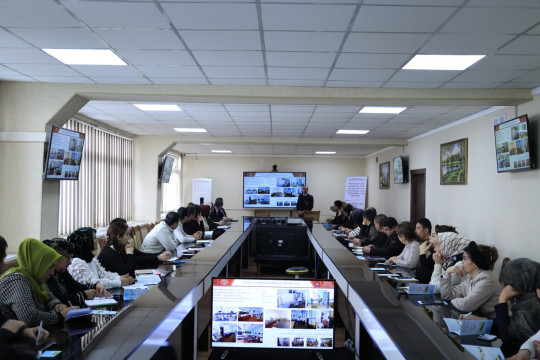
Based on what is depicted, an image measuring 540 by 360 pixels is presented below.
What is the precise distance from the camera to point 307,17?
115 inches

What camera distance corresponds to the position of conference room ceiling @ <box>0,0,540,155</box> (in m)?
2.79

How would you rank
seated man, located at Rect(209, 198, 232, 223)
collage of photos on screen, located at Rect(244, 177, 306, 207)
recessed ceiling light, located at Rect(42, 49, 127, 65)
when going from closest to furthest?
recessed ceiling light, located at Rect(42, 49, 127, 65) → seated man, located at Rect(209, 198, 232, 223) → collage of photos on screen, located at Rect(244, 177, 306, 207)

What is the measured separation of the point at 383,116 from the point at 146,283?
478 centimetres

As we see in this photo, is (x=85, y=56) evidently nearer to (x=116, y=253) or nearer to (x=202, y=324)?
(x=116, y=253)

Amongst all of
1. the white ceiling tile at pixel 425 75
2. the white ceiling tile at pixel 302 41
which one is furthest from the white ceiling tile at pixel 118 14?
the white ceiling tile at pixel 425 75

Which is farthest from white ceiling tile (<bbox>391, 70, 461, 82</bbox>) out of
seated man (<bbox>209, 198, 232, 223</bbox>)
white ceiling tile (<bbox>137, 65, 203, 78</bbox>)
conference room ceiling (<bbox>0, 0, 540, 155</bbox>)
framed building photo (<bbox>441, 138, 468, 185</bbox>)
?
seated man (<bbox>209, 198, 232, 223</bbox>)

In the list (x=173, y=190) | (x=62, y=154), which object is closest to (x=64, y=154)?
(x=62, y=154)

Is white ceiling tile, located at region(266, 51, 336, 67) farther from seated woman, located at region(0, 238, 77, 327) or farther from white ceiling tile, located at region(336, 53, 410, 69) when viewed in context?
seated woman, located at region(0, 238, 77, 327)

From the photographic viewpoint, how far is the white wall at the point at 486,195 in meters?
4.77

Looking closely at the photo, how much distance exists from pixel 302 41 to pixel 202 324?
90.0 inches

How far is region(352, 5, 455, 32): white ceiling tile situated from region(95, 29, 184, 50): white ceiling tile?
4.84 feet

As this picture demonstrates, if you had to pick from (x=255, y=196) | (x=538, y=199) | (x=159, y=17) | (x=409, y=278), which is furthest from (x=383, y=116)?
(x=255, y=196)

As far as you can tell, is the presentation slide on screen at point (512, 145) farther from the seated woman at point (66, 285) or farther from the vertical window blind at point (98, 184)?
the vertical window blind at point (98, 184)

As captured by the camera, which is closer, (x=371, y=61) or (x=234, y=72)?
(x=371, y=61)
